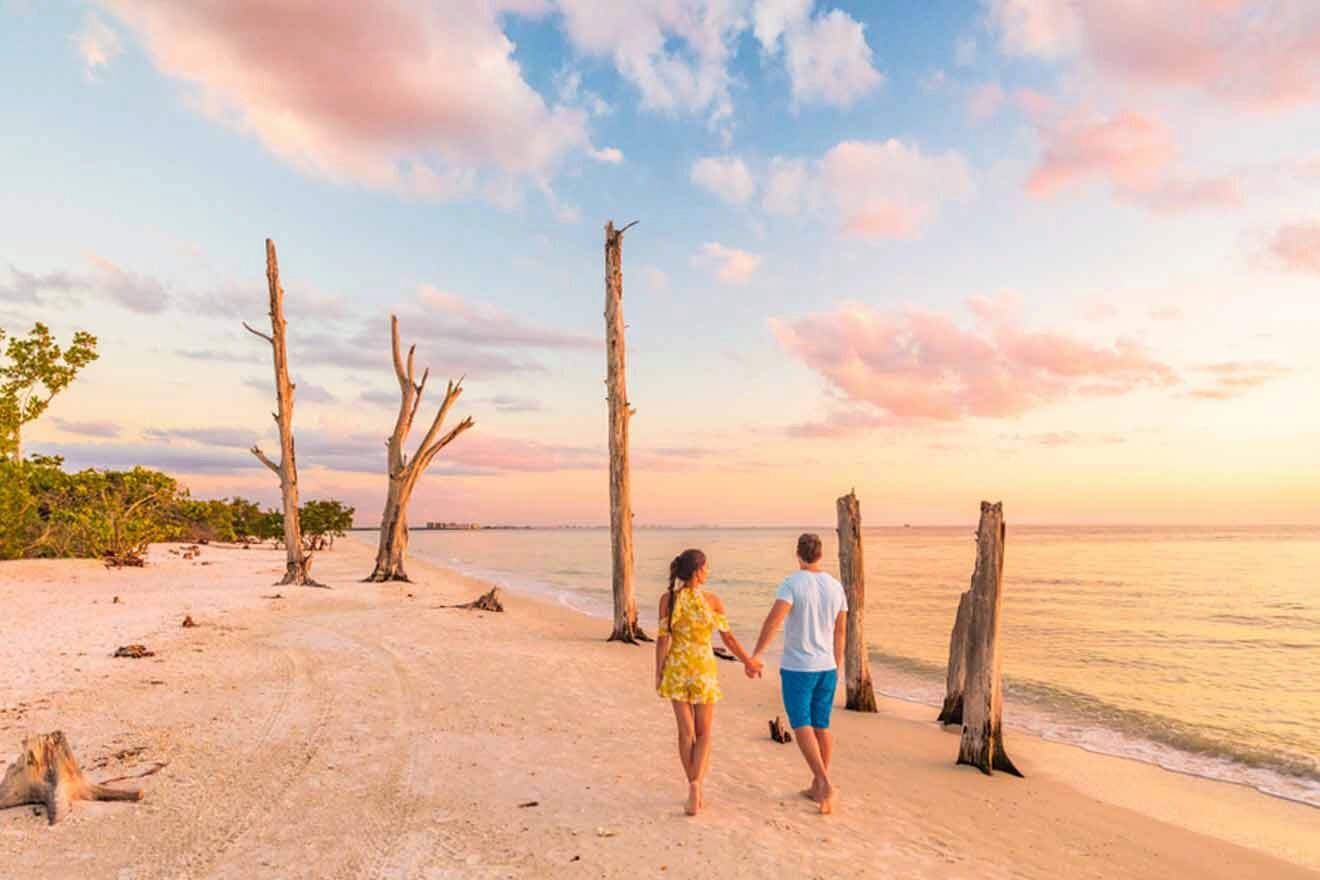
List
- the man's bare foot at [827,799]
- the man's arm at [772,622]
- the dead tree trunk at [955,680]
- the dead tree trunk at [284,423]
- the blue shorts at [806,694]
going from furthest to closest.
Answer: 1. the dead tree trunk at [284,423]
2. the dead tree trunk at [955,680]
3. the man's bare foot at [827,799]
4. the blue shorts at [806,694]
5. the man's arm at [772,622]

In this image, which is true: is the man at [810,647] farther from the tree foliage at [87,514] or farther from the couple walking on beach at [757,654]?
the tree foliage at [87,514]

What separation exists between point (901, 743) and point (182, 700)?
355 inches

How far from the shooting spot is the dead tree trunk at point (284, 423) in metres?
23.5

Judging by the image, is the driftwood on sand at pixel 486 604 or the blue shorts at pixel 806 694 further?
the driftwood on sand at pixel 486 604

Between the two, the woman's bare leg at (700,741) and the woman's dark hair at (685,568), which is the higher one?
the woman's dark hair at (685,568)

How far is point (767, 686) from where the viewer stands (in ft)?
40.9

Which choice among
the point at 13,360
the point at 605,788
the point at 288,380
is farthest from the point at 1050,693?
the point at 13,360

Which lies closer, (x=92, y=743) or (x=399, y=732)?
(x=92, y=743)

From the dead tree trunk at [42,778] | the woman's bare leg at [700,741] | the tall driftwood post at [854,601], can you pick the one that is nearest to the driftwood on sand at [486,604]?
the tall driftwood post at [854,601]

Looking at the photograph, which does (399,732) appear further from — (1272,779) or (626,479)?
(1272,779)

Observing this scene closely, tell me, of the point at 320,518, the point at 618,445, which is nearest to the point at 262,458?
the point at 618,445

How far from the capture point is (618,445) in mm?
15438

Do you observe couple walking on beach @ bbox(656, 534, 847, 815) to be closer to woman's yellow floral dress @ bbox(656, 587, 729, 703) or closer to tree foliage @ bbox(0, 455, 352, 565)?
woman's yellow floral dress @ bbox(656, 587, 729, 703)

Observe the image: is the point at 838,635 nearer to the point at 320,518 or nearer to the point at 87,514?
the point at 87,514
